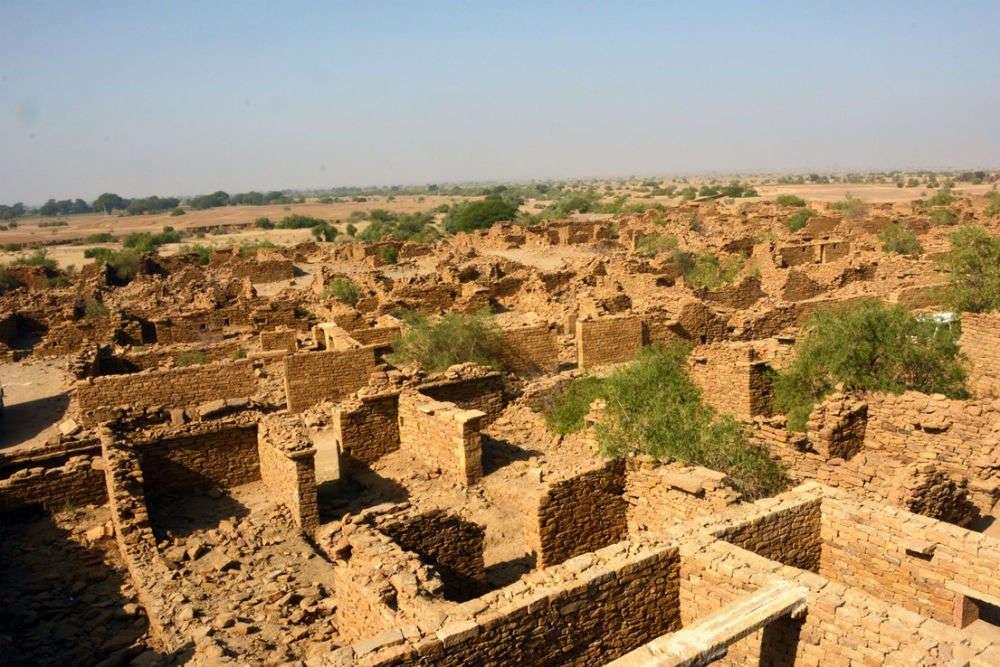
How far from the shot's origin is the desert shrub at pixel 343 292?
87.0ft

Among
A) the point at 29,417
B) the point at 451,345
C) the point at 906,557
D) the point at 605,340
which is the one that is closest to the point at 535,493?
the point at 906,557

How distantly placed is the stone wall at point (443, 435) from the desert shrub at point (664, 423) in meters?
1.85

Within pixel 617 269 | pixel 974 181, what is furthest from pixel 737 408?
pixel 974 181

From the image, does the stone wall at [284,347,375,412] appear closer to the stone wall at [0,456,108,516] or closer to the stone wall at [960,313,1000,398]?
the stone wall at [0,456,108,516]

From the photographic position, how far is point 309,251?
4862 centimetres

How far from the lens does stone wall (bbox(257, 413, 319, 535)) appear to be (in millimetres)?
9297

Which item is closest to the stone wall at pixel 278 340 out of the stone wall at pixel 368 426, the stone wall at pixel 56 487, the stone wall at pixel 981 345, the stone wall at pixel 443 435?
the stone wall at pixel 368 426

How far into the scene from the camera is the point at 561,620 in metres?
5.64

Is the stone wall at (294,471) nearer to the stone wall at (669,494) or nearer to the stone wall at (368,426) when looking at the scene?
the stone wall at (368,426)

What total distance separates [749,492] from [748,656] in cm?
306

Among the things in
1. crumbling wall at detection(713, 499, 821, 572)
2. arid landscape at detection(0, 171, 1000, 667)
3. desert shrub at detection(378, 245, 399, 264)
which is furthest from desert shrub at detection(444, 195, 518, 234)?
crumbling wall at detection(713, 499, 821, 572)

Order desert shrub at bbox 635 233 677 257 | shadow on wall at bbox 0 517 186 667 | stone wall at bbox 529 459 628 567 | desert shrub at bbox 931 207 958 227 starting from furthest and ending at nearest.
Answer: desert shrub at bbox 931 207 958 227, desert shrub at bbox 635 233 677 257, stone wall at bbox 529 459 628 567, shadow on wall at bbox 0 517 186 667

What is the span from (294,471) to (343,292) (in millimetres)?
18549

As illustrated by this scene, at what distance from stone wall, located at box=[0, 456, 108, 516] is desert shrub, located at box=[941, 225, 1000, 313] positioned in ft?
59.5
